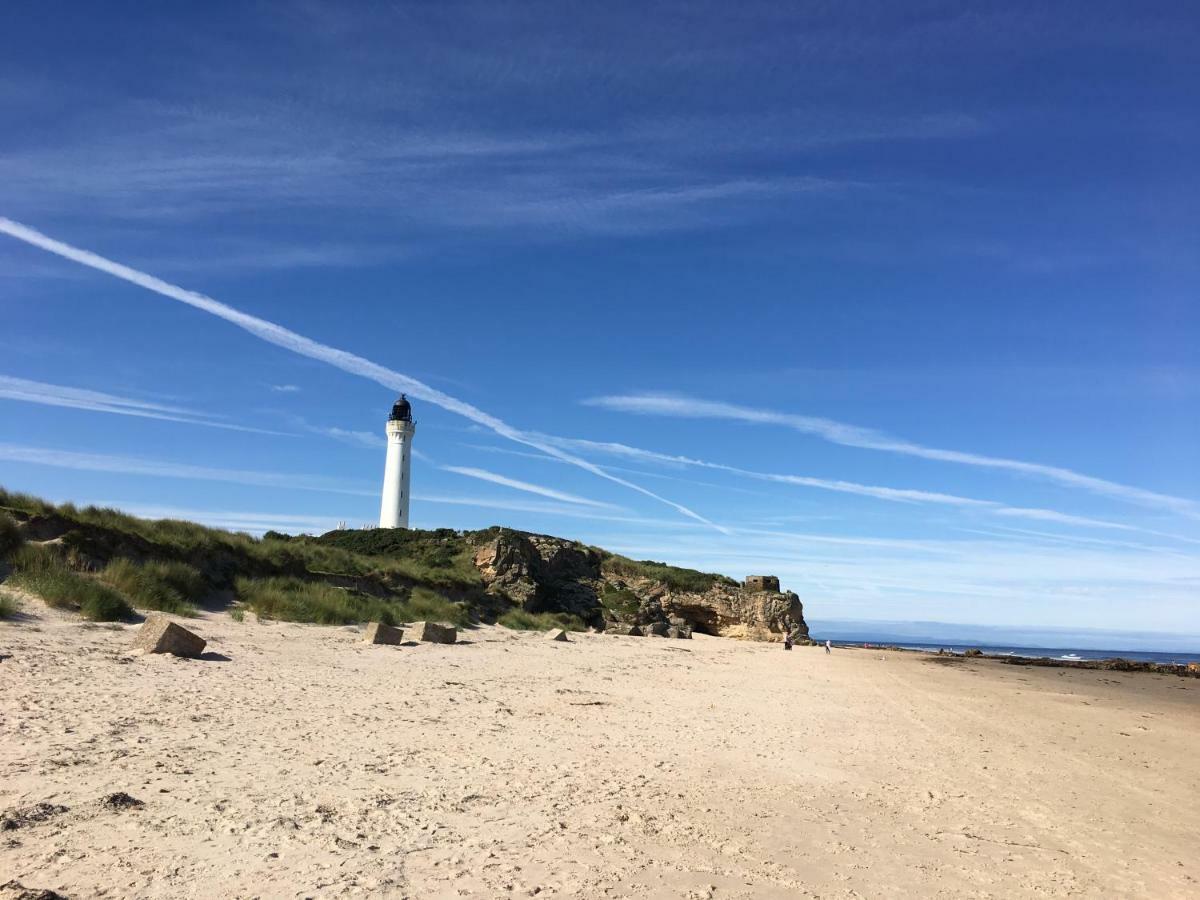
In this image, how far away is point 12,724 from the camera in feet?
19.5

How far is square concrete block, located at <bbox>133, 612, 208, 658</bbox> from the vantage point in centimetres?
986

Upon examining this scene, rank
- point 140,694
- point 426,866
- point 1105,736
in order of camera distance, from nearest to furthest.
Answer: point 426,866 → point 140,694 → point 1105,736

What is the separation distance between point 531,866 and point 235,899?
1.68 m

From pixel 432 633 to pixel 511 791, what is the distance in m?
11.9

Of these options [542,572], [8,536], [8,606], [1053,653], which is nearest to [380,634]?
[8,606]

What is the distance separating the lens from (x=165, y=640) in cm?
988

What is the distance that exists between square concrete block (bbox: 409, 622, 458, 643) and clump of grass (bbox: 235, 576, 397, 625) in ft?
6.72

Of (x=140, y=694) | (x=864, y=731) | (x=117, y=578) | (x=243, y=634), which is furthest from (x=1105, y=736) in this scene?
(x=117, y=578)

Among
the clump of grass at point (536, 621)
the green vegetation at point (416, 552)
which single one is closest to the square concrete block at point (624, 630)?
the clump of grass at point (536, 621)

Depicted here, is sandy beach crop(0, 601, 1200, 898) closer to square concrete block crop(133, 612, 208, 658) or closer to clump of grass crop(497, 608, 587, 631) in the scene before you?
square concrete block crop(133, 612, 208, 658)

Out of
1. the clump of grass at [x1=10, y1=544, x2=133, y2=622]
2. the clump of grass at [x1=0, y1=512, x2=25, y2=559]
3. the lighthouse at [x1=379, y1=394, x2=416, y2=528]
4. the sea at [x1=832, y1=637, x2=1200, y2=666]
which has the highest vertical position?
the lighthouse at [x1=379, y1=394, x2=416, y2=528]

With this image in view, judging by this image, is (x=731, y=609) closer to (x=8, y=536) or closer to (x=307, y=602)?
(x=307, y=602)

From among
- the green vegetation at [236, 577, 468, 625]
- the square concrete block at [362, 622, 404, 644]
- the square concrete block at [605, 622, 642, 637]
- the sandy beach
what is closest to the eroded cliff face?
the square concrete block at [605, 622, 642, 637]

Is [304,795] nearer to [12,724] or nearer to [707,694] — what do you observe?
[12,724]
